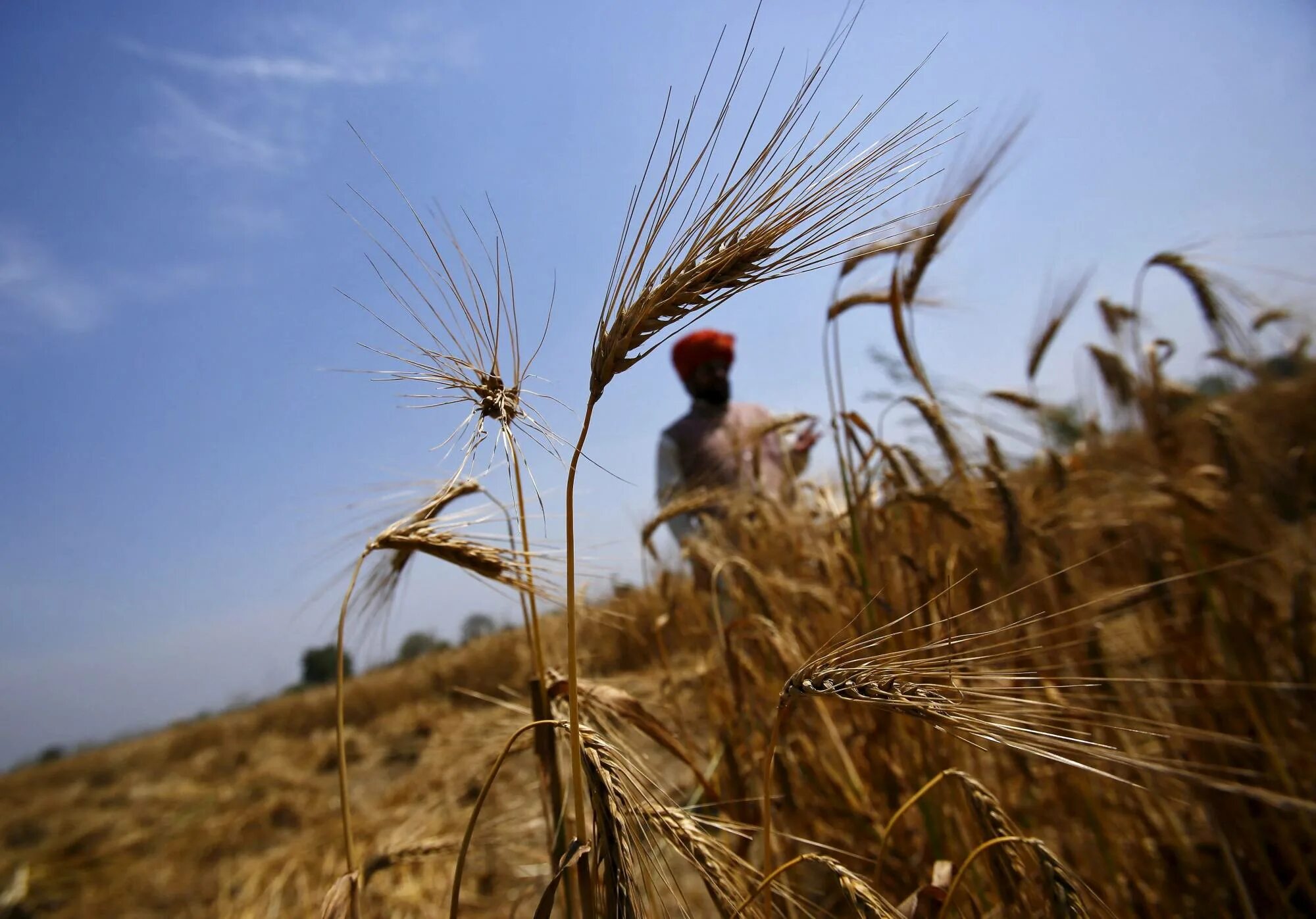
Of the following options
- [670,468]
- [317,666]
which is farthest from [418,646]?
[317,666]

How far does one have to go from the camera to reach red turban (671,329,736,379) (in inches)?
184

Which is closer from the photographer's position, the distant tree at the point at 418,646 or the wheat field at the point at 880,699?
the wheat field at the point at 880,699

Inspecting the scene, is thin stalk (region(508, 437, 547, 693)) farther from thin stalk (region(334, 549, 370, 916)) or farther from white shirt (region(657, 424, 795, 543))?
white shirt (region(657, 424, 795, 543))

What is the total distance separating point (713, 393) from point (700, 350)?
1.09ft

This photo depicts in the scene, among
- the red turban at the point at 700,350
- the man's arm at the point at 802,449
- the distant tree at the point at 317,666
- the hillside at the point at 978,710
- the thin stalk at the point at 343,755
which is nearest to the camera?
the thin stalk at the point at 343,755

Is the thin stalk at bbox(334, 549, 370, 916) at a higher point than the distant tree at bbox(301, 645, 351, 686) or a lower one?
lower

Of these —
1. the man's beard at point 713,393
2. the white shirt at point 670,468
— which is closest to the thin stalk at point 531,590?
the white shirt at point 670,468

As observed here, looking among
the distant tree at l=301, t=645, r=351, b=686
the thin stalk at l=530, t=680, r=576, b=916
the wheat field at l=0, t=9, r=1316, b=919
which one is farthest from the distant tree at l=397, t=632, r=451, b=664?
the distant tree at l=301, t=645, r=351, b=686

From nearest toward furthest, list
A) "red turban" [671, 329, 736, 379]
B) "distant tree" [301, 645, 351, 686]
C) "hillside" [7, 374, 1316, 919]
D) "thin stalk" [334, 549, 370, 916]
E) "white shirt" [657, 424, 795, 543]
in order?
"thin stalk" [334, 549, 370, 916]
"hillside" [7, 374, 1316, 919]
"white shirt" [657, 424, 795, 543]
"red turban" [671, 329, 736, 379]
"distant tree" [301, 645, 351, 686]

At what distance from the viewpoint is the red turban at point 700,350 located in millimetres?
4684

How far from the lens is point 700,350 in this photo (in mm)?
4680

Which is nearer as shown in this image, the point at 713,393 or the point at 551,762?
the point at 551,762

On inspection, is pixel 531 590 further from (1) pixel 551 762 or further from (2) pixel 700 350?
(2) pixel 700 350

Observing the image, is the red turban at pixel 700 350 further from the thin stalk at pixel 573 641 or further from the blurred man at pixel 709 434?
the thin stalk at pixel 573 641
